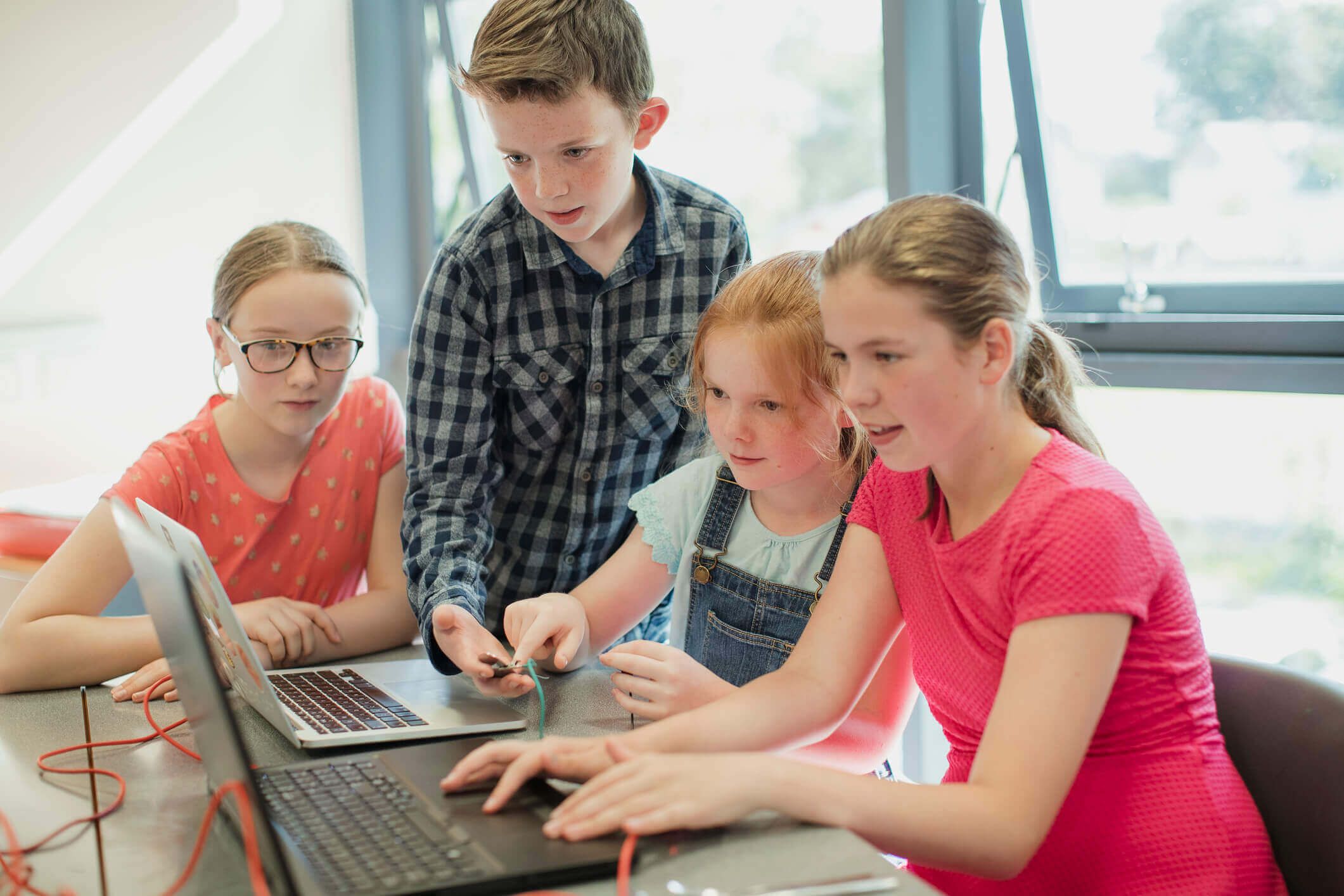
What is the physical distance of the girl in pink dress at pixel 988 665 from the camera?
0.90 m

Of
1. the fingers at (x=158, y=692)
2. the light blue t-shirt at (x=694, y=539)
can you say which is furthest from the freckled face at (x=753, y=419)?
the fingers at (x=158, y=692)

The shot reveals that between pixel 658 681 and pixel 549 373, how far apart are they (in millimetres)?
596

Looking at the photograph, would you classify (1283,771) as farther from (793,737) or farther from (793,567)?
(793,567)

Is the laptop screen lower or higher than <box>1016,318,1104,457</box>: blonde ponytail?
lower

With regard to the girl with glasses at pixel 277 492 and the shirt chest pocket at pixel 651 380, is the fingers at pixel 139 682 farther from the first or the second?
the shirt chest pocket at pixel 651 380

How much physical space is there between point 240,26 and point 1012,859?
2828mm

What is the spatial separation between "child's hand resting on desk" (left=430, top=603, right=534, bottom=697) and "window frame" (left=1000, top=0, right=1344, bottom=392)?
1.36 metres

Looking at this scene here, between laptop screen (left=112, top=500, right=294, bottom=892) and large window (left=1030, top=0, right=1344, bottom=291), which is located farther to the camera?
large window (left=1030, top=0, right=1344, bottom=291)

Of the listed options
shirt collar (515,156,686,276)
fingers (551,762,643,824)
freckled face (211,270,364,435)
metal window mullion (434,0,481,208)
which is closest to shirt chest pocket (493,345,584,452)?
shirt collar (515,156,686,276)

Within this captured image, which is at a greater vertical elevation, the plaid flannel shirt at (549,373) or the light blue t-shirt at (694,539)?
Answer: the plaid flannel shirt at (549,373)

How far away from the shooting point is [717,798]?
2.79 ft

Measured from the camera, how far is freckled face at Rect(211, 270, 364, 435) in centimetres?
161

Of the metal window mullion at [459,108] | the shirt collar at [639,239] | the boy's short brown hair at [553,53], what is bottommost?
the shirt collar at [639,239]

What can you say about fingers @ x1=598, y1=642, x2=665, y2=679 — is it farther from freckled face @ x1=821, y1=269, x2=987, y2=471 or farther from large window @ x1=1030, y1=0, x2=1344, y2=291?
large window @ x1=1030, y1=0, x2=1344, y2=291
